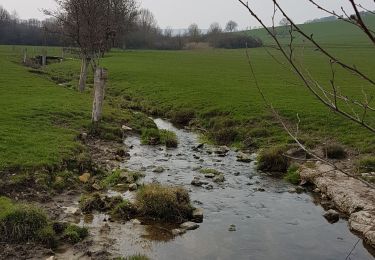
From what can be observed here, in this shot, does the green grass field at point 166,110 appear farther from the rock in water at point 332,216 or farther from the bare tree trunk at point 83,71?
the rock in water at point 332,216

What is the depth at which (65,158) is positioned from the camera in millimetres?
17531

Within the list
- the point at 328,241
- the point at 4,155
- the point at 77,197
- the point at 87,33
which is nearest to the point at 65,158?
the point at 4,155

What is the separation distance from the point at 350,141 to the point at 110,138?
40.1 feet

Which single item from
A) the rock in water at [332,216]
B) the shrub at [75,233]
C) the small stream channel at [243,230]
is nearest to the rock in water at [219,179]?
the small stream channel at [243,230]

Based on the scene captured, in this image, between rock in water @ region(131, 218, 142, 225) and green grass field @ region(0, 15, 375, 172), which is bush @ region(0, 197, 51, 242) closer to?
rock in water @ region(131, 218, 142, 225)

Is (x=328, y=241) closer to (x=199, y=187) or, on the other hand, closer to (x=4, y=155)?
(x=199, y=187)

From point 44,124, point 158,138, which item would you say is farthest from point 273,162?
point 44,124

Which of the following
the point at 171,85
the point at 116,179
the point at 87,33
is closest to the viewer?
the point at 116,179

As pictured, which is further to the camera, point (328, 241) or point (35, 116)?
point (35, 116)

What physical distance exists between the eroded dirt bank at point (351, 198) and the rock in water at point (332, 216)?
40cm

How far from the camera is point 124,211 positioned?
43.9ft

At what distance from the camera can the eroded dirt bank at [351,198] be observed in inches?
519

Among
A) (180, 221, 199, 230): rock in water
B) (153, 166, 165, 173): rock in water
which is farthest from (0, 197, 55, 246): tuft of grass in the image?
(153, 166, 165, 173): rock in water

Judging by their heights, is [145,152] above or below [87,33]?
below
